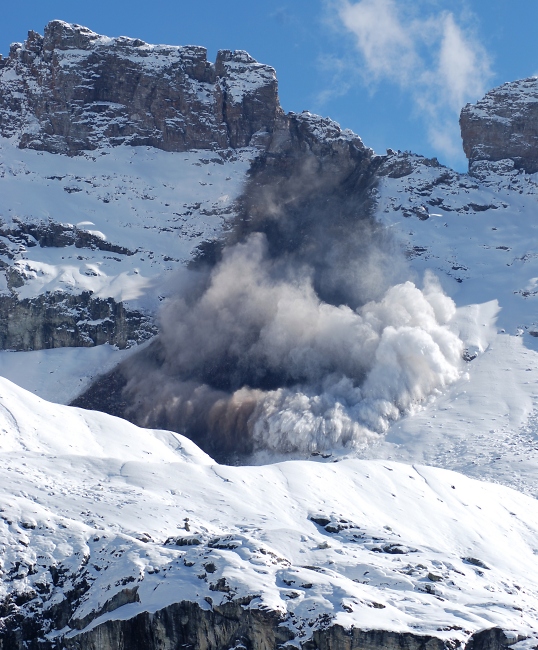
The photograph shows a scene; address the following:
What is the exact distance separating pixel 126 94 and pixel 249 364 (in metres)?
48.1

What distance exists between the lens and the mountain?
43.4 m

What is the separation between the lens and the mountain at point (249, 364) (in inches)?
1710

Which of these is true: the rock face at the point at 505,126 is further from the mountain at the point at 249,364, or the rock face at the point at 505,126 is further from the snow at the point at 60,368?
the snow at the point at 60,368

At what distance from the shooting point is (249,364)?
11175cm

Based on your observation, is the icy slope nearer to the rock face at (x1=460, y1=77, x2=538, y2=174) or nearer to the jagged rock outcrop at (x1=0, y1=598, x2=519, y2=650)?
the jagged rock outcrop at (x1=0, y1=598, x2=519, y2=650)

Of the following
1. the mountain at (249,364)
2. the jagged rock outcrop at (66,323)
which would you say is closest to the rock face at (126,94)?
the mountain at (249,364)

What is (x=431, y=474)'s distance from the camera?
240 feet

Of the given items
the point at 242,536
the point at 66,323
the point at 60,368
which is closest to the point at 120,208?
the point at 66,323

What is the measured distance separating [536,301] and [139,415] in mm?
44299

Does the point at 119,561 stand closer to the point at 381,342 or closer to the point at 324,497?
the point at 324,497

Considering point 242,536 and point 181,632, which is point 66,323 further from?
point 181,632

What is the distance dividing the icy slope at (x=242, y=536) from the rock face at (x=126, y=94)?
73.4 metres

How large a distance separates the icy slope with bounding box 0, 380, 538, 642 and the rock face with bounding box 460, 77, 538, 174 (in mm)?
82778

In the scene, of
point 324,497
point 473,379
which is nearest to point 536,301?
point 473,379
